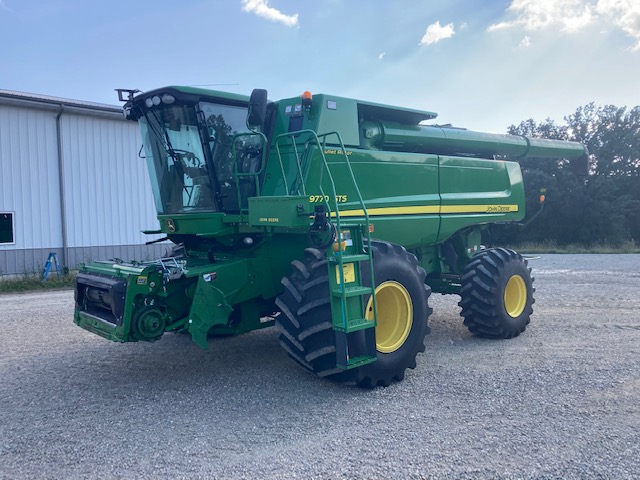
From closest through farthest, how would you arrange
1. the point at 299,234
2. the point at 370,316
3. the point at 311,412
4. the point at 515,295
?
1. the point at 311,412
2. the point at 370,316
3. the point at 299,234
4. the point at 515,295

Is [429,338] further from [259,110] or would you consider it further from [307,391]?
[259,110]

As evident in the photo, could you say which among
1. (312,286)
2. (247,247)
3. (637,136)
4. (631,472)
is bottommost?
(631,472)

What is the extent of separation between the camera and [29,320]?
8.71 meters

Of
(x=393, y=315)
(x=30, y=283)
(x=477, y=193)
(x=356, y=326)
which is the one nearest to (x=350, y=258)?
(x=356, y=326)

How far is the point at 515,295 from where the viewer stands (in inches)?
285

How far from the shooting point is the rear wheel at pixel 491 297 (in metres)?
6.67

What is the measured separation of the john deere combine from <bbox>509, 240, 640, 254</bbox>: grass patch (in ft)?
69.9

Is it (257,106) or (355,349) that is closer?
(355,349)

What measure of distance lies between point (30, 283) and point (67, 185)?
10.1 feet

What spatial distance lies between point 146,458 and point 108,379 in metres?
2.02

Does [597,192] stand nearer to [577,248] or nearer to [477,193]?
[577,248]

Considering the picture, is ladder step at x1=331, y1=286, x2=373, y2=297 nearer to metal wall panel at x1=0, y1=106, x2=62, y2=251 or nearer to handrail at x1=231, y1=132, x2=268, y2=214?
handrail at x1=231, y1=132, x2=268, y2=214

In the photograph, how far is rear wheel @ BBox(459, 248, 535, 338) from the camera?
6.67 meters

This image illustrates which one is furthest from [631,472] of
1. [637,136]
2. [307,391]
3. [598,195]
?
[637,136]
